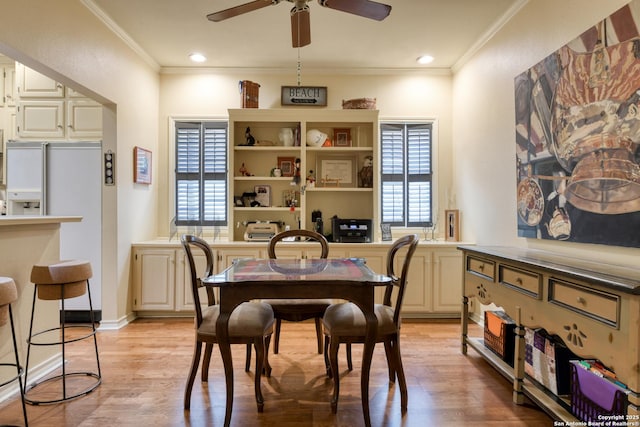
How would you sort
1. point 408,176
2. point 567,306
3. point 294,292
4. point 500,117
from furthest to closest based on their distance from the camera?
point 408,176
point 500,117
point 294,292
point 567,306

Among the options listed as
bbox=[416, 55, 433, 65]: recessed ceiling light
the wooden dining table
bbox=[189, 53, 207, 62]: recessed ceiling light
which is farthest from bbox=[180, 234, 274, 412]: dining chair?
bbox=[416, 55, 433, 65]: recessed ceiling light

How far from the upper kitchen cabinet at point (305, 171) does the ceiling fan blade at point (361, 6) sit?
1.71 meters

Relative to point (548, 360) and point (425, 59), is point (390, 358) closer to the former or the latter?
point (548, 360)

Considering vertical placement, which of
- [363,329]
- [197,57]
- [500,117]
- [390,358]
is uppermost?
[197,57]

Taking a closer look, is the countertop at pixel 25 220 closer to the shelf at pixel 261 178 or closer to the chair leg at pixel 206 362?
the chair leg at pixel 206 362

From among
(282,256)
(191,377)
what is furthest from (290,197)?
(191,377)

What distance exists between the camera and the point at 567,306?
5.14ft

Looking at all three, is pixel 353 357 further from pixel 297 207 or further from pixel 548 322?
pixel 297 207

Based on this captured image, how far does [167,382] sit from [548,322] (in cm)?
227

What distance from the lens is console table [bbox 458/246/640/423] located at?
1268mm

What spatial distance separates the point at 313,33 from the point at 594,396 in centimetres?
332

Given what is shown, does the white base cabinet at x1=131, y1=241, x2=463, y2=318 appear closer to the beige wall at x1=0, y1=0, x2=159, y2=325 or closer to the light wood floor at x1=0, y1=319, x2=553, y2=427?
the beige wall at x1=0, y1=0, x2=159, y2=325

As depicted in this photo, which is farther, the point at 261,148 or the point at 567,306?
the point at 261,148

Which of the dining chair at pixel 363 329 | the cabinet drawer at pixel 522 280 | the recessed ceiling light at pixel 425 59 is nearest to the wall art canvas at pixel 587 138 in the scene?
the cabinet drawer at pixel 522 280
